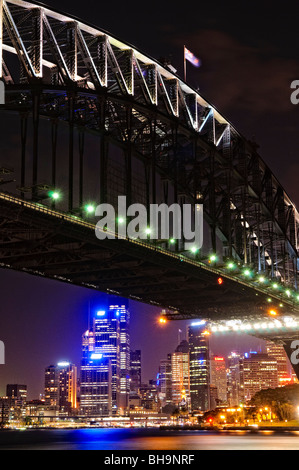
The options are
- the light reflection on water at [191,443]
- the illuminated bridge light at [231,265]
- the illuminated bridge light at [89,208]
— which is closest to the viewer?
the illuminated bridge light at [89,208]

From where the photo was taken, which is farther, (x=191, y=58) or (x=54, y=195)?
(x=191, y=58)

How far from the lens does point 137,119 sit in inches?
2948

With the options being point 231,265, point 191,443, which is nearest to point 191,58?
point 231,265

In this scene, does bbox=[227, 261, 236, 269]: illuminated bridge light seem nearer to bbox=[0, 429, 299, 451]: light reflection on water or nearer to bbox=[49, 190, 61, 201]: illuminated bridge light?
bbox=[0, 429, 299, 451]: light reflection on water

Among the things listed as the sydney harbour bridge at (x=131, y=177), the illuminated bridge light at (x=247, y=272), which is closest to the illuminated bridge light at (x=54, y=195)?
the sydney harbour bridge at (x=131, y=177)

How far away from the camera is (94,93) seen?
62.1 meters

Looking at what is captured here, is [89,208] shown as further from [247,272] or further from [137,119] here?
[247,272]

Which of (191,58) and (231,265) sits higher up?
(191,58)

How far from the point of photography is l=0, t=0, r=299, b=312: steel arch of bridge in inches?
2249

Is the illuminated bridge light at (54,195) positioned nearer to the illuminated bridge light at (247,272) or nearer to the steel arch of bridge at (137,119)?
the steel arch of bridge at (137,119)

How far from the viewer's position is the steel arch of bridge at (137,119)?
57.1 m

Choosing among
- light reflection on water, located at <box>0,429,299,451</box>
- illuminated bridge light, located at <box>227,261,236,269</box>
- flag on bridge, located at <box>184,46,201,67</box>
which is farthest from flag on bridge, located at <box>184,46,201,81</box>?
light reflection on water, located at <box>0,429,299,451</box>

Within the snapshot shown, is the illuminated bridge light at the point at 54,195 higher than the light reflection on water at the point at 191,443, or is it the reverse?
the illuminated bridge light at the point at 54,195

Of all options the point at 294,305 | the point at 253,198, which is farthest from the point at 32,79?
the point at 294,305
